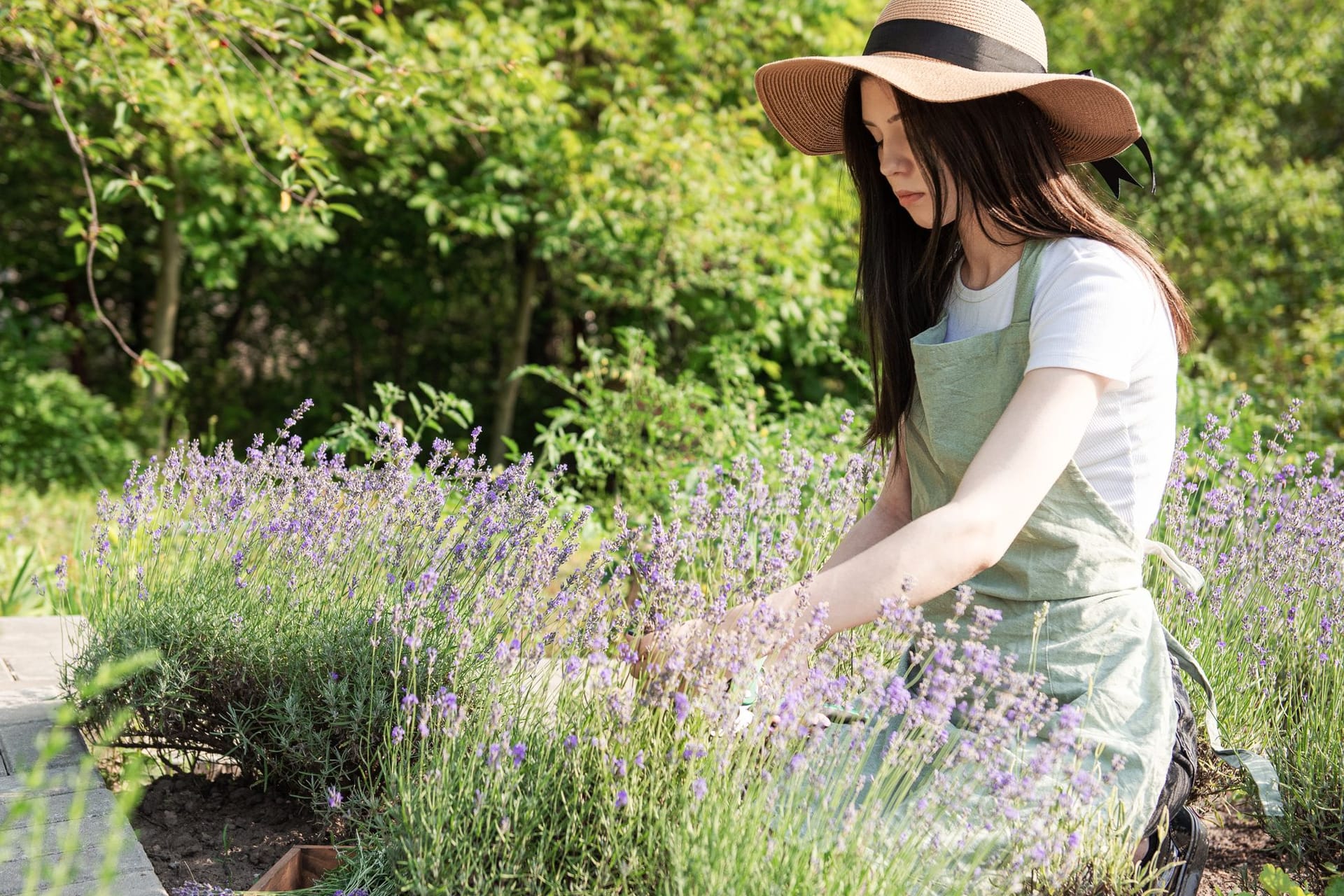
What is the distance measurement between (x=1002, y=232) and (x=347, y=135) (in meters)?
5.78

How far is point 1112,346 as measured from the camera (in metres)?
1.66

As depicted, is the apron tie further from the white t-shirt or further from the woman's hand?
the woman's hand

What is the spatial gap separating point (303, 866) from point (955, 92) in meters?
1.58

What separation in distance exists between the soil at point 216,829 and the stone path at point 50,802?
8 cm

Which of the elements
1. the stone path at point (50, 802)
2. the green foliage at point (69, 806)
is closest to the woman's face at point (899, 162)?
the green foliage at point (69, 806)

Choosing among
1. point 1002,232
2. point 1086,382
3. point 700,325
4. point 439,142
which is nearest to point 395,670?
point 1086,382

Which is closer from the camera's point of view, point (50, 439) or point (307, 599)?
point (307, 599)

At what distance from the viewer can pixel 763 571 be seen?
2145 millimetres

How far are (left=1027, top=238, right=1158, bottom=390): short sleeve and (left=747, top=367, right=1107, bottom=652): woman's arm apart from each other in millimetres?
46

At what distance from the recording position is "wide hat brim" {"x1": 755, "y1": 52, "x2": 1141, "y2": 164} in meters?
1.75

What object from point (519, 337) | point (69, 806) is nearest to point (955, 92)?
point (69, 806)

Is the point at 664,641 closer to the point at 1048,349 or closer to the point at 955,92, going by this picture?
the point at 1048,349

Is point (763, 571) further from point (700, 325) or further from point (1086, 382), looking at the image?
point (700, 325)

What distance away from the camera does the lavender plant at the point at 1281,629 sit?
2131mm
